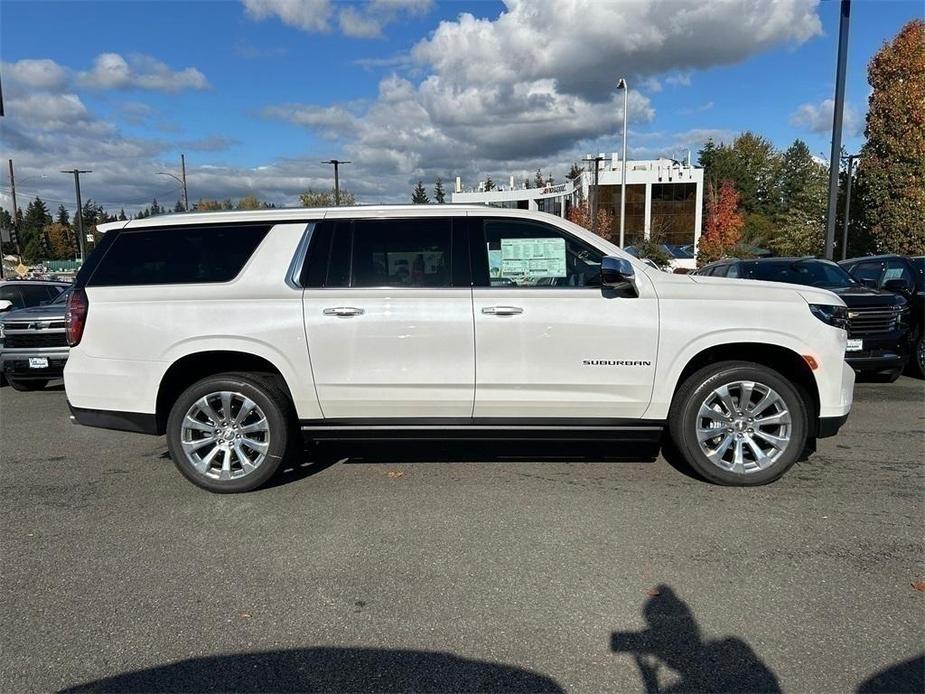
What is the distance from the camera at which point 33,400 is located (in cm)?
880

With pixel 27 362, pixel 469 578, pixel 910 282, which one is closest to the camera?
pixel 469 578

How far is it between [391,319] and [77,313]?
227 centimetres

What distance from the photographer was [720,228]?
167 ft

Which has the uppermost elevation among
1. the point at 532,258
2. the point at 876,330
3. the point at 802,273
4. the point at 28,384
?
the point at 532,258

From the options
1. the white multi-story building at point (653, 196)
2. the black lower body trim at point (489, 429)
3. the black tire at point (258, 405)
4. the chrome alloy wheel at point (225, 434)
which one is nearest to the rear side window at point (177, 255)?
the black tire at point (258, 405)

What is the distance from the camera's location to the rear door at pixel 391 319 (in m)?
4.47

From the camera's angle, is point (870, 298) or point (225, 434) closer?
point (225, 434)

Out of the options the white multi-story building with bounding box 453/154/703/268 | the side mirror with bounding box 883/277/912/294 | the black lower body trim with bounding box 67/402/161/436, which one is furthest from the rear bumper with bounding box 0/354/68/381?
the white multi-story building with bounding box 453/154/703/268

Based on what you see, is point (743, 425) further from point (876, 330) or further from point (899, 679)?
point (876, 330)

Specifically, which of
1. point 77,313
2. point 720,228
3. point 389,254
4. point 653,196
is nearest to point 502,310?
point 389,254

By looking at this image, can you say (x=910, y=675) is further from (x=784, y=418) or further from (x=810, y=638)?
(x=784, y=418)

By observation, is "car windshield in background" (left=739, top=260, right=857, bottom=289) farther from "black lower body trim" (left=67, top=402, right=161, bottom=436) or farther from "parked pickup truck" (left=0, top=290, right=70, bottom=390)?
"parked pickup truck" (left=0, top=290, right=70, bottom=390)

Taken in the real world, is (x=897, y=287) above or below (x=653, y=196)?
below

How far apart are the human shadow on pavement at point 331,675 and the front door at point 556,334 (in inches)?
83.4
